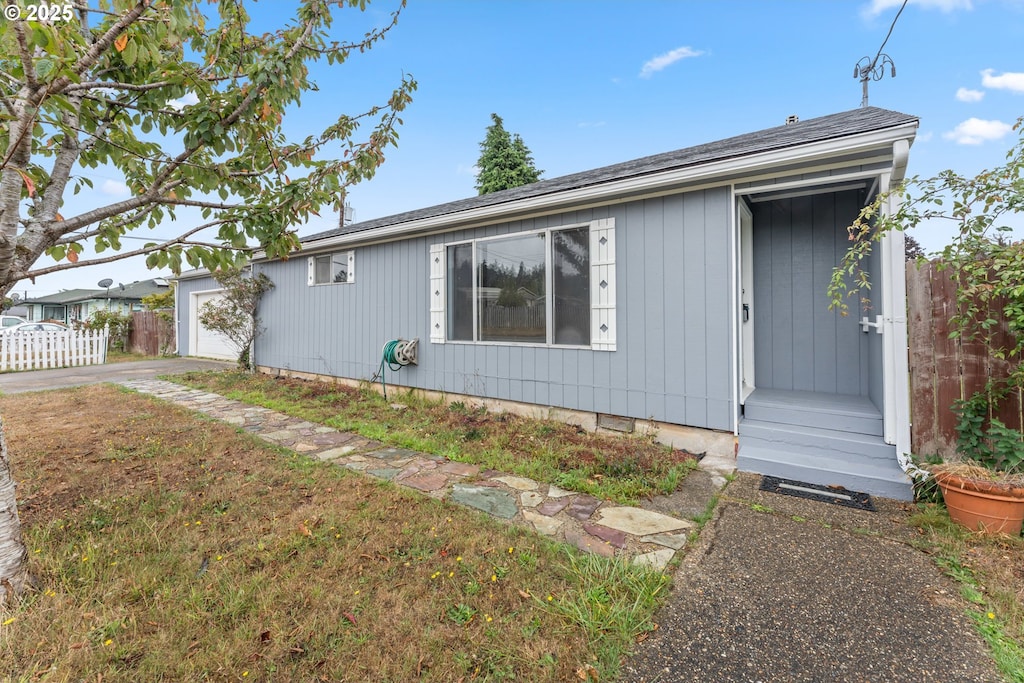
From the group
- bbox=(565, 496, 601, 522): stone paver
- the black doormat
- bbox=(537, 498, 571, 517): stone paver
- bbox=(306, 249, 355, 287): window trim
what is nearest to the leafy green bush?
bbox=(306, 249, 355, 287): window trim

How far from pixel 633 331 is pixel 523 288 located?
137 cm

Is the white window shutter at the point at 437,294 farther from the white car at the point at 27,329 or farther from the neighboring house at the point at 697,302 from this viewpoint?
the white car at the point at 27,329

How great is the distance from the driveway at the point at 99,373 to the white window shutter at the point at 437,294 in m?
6.56

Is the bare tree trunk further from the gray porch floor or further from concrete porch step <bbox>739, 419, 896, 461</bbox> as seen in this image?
concrete porch step <bbox>739, 419, 896, 461</bbox>

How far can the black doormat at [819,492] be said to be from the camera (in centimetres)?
288

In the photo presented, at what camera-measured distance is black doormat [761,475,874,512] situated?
9.45ft

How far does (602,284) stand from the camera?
4.28 meters

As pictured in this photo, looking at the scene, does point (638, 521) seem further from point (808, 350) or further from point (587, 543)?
point (808, 350)

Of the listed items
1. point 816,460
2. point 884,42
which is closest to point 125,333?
point 816,460

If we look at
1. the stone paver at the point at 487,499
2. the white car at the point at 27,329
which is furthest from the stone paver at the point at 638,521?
the white car at the point at 27,329

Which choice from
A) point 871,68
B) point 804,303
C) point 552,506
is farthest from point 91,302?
point 871,68

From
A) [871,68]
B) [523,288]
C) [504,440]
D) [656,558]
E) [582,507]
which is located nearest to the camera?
[656,558]

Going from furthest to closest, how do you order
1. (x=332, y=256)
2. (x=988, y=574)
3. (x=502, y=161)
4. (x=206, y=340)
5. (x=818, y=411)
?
1. (x=502, y=161)
2. (x=206, y=340)
3. (x=332, y=256)
4. (x=818, y=411)
5. (x=988, y=574)

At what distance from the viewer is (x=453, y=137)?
10508 mm
